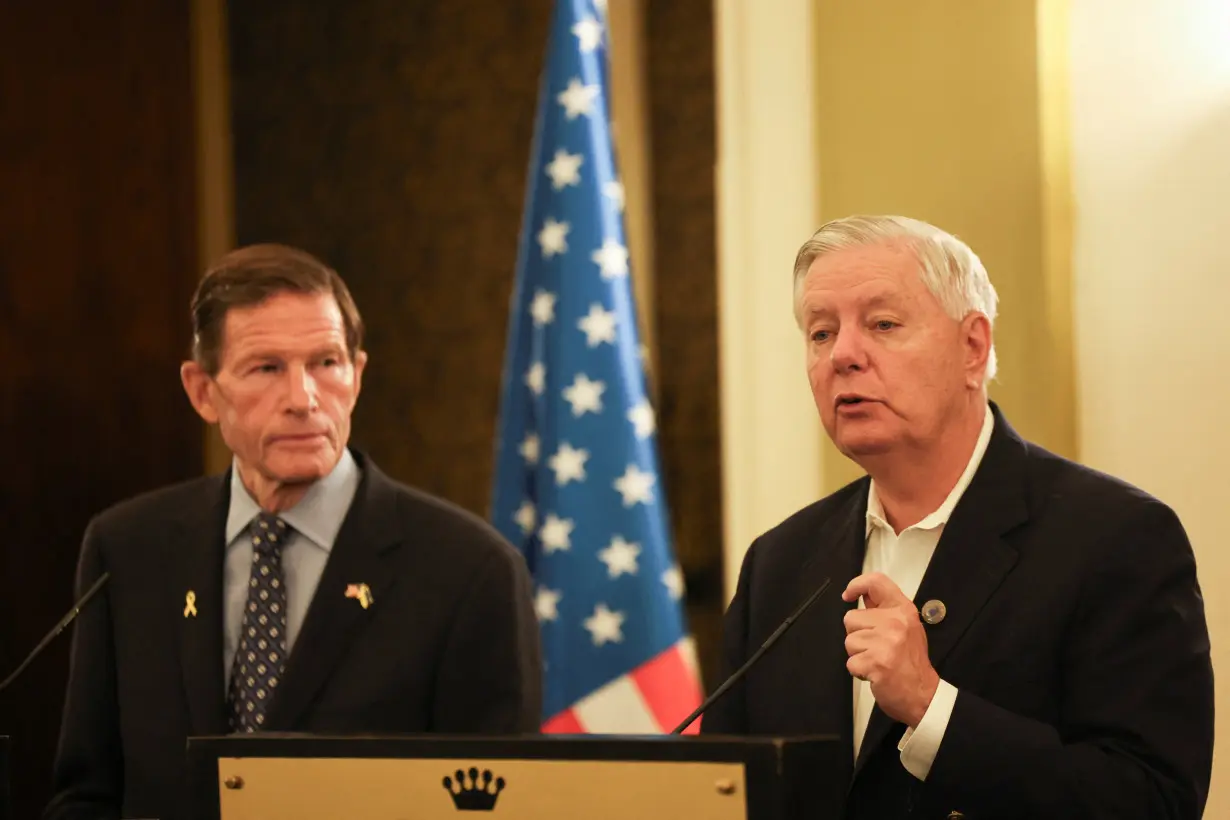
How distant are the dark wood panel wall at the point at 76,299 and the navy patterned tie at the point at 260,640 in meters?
1.53

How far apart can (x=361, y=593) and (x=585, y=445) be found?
3.49ft

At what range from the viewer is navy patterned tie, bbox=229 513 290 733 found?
226 centimetres

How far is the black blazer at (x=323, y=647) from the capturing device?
2.25 m

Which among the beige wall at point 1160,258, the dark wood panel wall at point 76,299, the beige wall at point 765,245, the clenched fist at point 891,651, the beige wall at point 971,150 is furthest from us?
the dark wood panel wall at point 76,299

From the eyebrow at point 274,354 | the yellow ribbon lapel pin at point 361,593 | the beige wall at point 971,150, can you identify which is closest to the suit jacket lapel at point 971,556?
the yellow ribbon lapel pin at point 361,593

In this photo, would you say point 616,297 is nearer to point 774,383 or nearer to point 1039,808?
point 774,383

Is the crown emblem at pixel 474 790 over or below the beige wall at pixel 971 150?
below

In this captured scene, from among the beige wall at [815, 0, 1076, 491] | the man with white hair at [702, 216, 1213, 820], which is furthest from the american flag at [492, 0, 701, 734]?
the man with white hair at [702, 216, 1213, 820]

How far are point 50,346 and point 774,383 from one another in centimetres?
179

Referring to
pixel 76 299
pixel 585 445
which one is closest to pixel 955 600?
pixel 585 445

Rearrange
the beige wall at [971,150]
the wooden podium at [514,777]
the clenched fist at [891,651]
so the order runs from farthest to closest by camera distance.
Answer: the beige wall at [971,150], the clenched fist at [891,651], the wooden podium at [514,777]

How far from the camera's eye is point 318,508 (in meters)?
2.41

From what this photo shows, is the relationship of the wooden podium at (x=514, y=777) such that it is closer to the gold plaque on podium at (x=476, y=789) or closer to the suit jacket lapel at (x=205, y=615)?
the gold plaque on podium at (x=476, y=789)

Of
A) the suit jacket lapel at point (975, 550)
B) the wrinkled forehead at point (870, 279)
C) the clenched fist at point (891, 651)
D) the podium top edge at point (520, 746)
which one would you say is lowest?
the podium top edge at point (520, 746)
